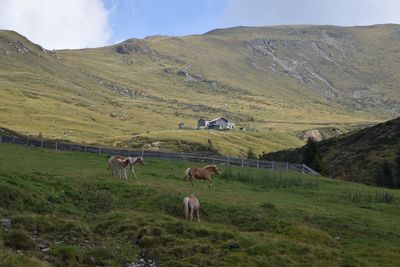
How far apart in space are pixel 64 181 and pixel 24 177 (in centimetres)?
213

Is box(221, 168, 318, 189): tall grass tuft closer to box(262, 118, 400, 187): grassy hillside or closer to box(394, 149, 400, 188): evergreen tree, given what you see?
box(394, 149, 400, 188): evergreen tree

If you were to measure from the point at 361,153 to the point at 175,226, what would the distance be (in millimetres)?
67454

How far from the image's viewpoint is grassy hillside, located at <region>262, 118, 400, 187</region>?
2990 inches

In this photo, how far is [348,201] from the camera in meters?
36.5

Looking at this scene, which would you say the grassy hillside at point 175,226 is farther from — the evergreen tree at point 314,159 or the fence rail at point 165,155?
the evergreen tree at point 314,159

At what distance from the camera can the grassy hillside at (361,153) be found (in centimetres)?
7594

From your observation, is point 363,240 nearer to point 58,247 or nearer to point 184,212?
point 184,212

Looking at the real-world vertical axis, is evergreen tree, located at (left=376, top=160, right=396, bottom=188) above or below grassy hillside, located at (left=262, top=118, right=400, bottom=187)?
below

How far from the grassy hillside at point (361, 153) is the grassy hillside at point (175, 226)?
39.7 meters

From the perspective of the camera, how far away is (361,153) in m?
84.8

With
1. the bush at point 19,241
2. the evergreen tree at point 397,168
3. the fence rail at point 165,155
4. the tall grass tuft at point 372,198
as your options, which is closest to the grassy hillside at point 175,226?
the bush at point 19,241

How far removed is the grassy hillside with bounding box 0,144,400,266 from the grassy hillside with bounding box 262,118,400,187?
130ft

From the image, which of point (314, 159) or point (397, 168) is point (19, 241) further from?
point (397, 168)

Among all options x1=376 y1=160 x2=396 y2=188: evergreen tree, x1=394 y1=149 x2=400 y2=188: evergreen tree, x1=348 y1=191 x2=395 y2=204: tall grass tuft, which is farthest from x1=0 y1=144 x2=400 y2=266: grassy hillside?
x1=394 y1=149 x2=400 y2=188: evergreen tree
